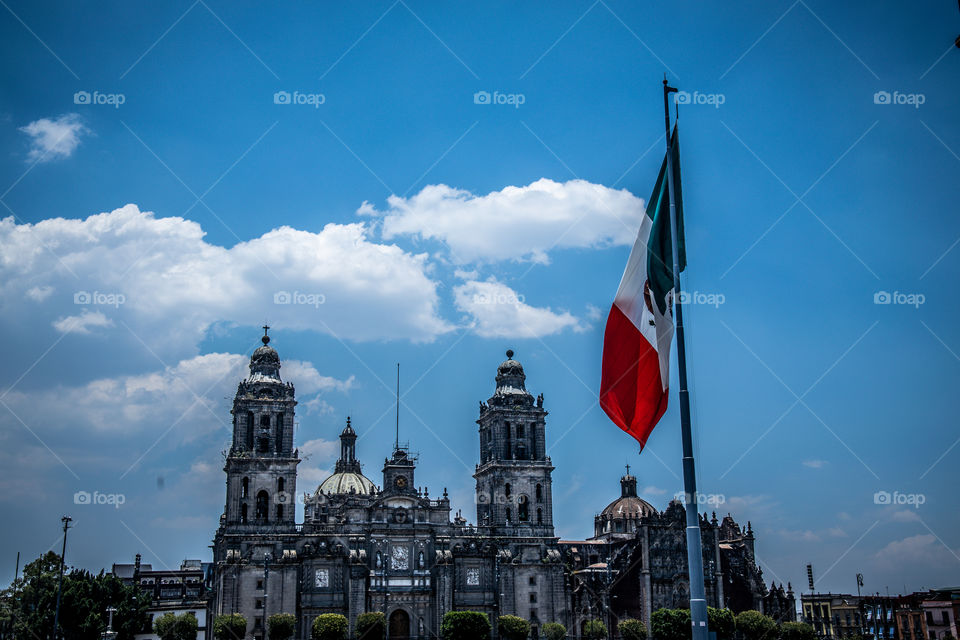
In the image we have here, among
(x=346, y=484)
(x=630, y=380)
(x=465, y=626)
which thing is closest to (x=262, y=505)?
(x=346, y=484)

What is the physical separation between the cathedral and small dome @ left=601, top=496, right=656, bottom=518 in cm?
1936

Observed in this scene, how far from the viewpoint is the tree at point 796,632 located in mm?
81688

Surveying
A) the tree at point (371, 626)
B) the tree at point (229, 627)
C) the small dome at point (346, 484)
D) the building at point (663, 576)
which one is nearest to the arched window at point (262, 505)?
the tree at point (229, 627)

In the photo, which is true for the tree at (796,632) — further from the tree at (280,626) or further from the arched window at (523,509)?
the tree at (280,626)

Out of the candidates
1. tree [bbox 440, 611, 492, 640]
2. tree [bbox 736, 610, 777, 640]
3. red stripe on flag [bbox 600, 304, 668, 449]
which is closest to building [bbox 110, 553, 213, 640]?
tree [bbox 440, 611, 492, 640]

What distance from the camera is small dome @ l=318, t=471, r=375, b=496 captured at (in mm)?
102006

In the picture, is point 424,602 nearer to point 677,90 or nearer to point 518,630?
point 518,630

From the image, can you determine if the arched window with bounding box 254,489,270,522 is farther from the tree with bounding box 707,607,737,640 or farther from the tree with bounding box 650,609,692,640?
the tree with bounding box 707,607,737,640

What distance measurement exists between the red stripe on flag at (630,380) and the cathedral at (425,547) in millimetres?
64191

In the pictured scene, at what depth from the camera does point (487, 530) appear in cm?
9100

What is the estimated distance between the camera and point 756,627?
83562mm

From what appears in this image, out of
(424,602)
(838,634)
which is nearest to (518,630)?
(424,602)

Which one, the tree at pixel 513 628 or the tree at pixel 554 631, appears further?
the tree at pixel 554 631

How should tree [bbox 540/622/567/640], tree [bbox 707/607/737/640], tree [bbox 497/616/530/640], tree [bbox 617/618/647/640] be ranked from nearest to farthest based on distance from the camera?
tree [bbox 707/607/737/640] < tree [bbox 497/616/530/640] < tree [bbox 617/618/647/640] < tree [bbox 540/622/567/640]
